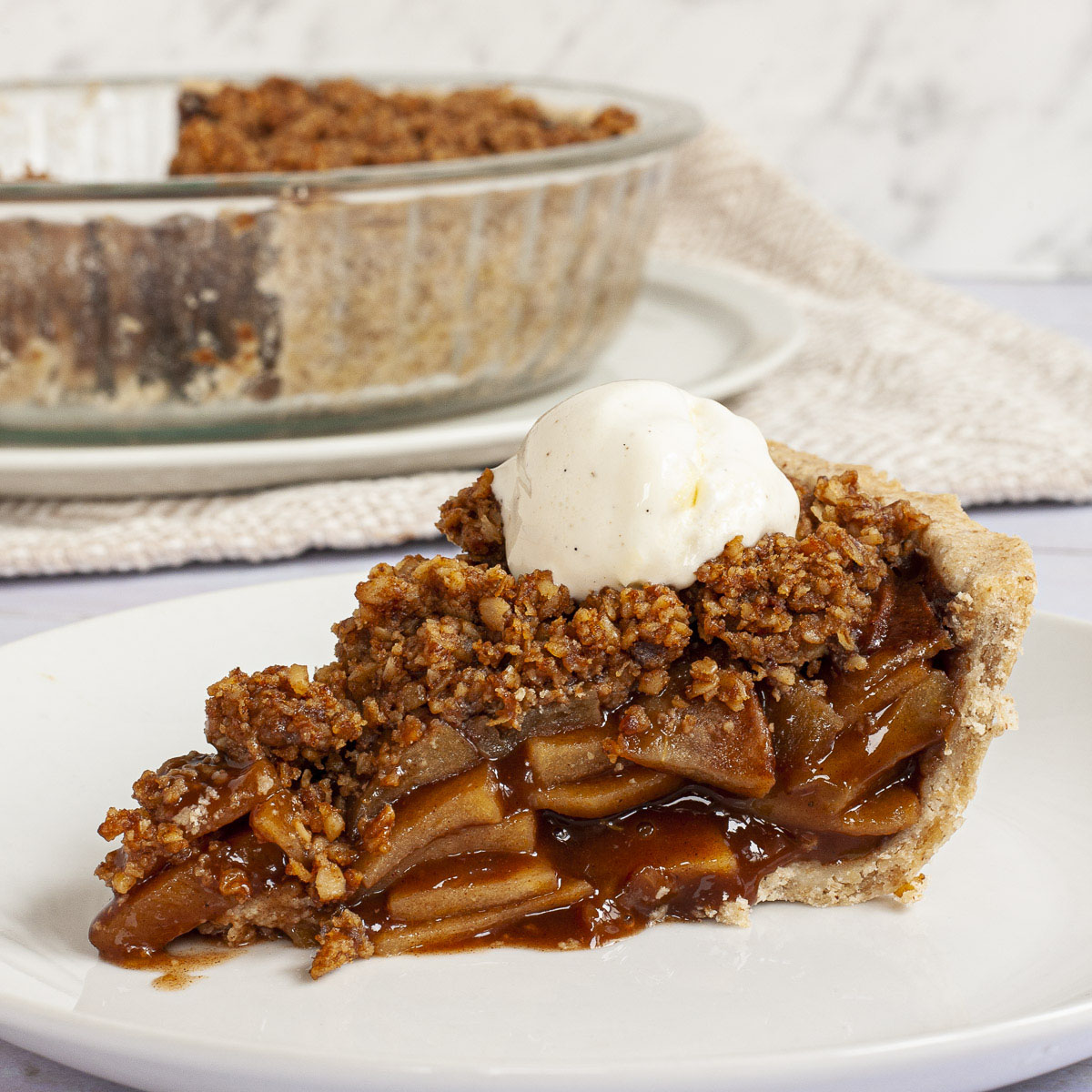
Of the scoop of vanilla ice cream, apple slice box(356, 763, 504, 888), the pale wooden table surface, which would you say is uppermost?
the scoop of vanilla ice cream

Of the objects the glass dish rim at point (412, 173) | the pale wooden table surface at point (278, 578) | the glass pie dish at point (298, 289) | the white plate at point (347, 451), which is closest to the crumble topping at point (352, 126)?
the glass dish rim at point (412, 173)

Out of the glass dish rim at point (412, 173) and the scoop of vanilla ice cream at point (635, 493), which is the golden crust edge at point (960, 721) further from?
the glass dish rim at point (412, 173)

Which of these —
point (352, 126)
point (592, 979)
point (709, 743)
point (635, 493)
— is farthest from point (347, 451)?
point (592, 979)

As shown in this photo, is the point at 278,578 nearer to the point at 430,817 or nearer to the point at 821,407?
the point at 430,817

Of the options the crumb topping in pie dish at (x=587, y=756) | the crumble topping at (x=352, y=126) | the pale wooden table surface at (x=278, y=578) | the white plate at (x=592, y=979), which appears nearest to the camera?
the white plate at (x=592, y=979)

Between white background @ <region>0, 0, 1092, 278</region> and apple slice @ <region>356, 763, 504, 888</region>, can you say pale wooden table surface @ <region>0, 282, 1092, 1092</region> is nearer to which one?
apple slice @ <region>356, 763, 504, 888</region>

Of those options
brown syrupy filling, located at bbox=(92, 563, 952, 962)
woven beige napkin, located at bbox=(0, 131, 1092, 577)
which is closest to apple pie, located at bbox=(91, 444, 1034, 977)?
brown syrupy filling, located at bbox=(92, 563, 952, 962)

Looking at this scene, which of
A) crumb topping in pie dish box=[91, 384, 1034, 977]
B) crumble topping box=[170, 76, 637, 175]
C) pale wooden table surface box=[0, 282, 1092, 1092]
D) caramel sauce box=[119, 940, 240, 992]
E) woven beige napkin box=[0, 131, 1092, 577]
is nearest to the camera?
caramel sauce box=[119, 940, 240, 992]
